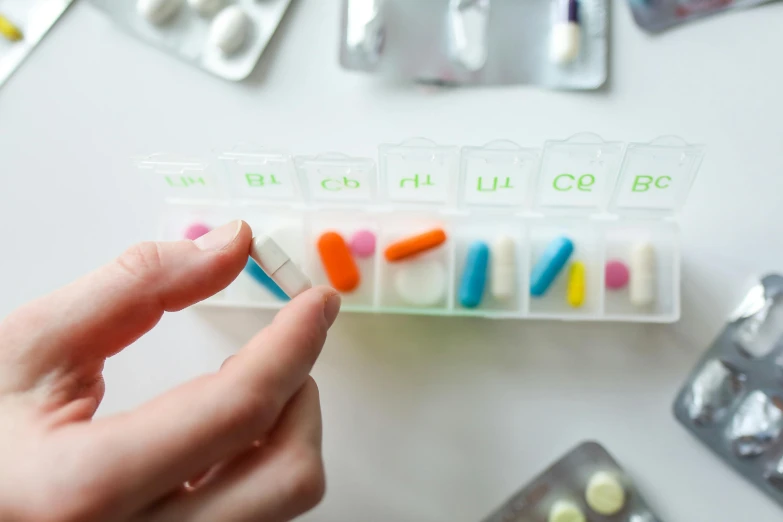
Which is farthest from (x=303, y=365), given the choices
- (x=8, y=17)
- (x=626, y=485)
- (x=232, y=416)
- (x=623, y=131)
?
(x=8, y=17)

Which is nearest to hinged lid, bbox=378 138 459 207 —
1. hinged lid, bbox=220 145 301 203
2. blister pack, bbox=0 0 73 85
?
hinged lid, bbox=220 145 301 203

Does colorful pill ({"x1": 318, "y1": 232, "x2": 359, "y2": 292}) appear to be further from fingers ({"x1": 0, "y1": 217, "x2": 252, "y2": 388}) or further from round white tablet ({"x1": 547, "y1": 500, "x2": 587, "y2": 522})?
round white tablet ({"x1": 547, "y1": 500, "x2": 587, "y2": 522})

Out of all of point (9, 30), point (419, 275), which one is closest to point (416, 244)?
point (419, 275)

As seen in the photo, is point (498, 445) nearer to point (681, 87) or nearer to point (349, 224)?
point (349, 224)

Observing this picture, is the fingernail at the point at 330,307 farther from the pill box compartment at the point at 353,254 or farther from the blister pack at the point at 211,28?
the blister pack at the point at 211,28

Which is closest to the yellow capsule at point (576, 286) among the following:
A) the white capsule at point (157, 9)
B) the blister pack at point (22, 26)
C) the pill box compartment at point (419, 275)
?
Result: the pill box compartment at point (419, 275)

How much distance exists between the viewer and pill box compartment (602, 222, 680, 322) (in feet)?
2.32

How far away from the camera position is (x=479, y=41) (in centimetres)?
81

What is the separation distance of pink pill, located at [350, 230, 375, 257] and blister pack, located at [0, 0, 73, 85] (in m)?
0.54

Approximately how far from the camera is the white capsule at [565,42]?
789 mm

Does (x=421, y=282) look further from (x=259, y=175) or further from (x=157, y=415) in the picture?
(x=157, y=415)

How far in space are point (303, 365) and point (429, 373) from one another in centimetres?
25

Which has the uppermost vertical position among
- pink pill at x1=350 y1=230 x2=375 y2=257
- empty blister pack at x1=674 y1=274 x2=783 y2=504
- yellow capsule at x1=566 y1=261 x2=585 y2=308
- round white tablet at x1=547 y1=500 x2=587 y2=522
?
pink pill at x1=350 y1=230 x2=375 y2=257

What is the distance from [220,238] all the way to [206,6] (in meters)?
0.42
